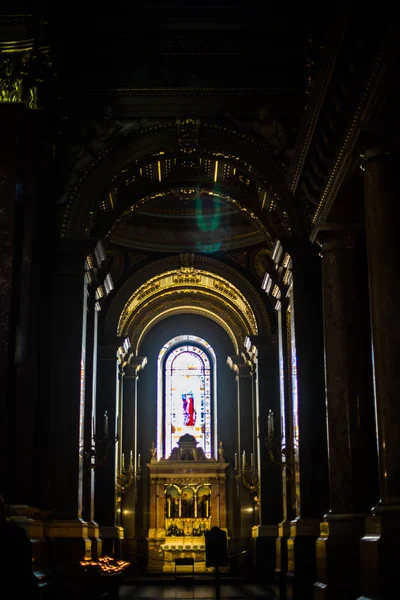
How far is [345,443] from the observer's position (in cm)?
1204

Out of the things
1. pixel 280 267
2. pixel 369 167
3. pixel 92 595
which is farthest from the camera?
pixel 280 267

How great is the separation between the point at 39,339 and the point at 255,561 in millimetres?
10357

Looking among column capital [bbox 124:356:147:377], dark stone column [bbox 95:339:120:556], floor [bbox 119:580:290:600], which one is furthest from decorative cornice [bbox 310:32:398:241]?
column capital [bbox 124:356:147:377]

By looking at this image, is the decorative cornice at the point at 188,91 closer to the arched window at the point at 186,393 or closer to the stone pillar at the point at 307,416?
the stone pillar at the point at 307,416

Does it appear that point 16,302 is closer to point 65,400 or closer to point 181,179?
point 65,400

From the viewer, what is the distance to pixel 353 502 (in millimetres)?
11984

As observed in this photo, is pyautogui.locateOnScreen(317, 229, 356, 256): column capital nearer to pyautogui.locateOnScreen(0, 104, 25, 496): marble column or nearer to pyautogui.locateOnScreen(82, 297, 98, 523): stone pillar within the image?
pyautogui.locateOnScreen(0, 104, 25, 496): marble column

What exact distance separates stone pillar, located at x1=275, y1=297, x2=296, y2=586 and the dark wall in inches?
411

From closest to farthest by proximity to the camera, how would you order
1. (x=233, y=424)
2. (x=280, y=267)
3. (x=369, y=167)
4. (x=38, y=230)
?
(x=369, y=167)
(x=38, y=230)
(x=280, y=267)
(x=233, y=424)

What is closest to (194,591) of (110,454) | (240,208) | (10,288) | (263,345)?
(110,454)

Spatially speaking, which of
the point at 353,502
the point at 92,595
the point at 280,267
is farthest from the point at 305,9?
the point at 92,595

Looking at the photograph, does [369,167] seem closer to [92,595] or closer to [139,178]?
[92,595]

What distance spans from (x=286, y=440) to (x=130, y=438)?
10.3 meters

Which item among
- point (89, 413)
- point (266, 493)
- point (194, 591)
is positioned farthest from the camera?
point (266, 493)
